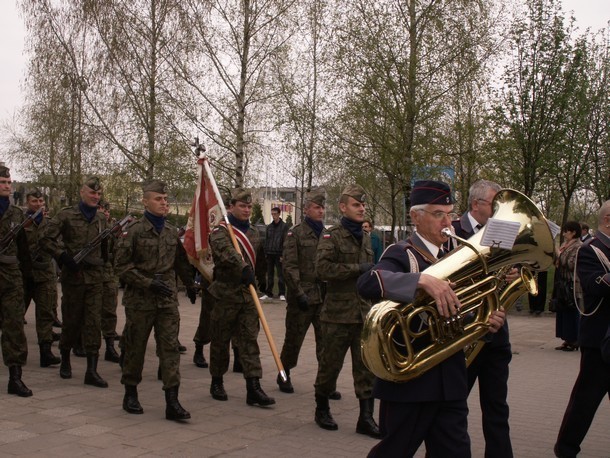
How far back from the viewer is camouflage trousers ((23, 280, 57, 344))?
968 centimetres

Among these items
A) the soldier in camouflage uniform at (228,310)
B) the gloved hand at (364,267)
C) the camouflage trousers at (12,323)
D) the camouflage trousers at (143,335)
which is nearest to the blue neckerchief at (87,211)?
the camouflage trousers at (12,323)

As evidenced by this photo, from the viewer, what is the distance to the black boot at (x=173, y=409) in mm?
6996

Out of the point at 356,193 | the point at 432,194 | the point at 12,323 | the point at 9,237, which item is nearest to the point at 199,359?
the point at 12,323

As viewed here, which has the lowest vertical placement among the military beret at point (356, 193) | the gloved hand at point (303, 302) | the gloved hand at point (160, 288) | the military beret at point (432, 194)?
the gloved hand at point (303, 302)

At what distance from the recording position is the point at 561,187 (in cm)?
2747

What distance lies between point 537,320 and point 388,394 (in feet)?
41.9

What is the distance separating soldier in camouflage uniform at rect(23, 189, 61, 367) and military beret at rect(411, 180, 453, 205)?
6.28m

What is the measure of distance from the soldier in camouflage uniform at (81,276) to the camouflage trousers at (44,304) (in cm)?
60

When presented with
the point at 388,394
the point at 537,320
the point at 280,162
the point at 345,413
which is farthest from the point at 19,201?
the point at 388,394

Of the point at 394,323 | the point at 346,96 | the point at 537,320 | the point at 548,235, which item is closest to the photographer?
the point at 394,323

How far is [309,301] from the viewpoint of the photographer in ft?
27.3

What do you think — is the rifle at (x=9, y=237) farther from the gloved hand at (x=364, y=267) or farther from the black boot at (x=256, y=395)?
the gloved hand at (x=364, y=267)

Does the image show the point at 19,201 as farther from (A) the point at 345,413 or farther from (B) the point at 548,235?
(B) the point at 548,235

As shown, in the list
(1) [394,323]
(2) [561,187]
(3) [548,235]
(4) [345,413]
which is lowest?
(4) [345,413]
